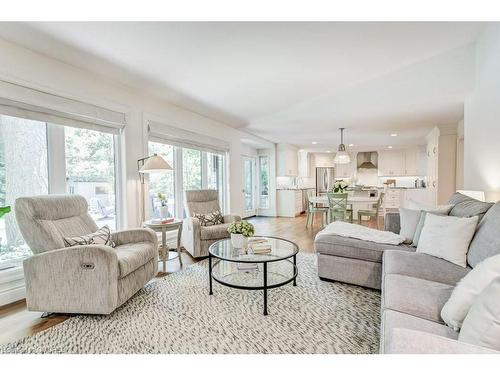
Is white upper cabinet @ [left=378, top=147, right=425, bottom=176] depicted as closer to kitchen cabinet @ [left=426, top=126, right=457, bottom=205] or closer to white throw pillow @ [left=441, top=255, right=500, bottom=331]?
kitchen cabinet @ [left=426, top=126, right=457, bottom=205]

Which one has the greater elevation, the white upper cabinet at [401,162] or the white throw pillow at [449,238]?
the white upper cabinet at [401,162]

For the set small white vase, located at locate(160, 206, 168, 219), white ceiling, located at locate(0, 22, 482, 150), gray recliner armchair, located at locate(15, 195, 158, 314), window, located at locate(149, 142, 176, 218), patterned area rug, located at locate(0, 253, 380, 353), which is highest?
white ceiling, located at locate(0, 22, 482, 150)

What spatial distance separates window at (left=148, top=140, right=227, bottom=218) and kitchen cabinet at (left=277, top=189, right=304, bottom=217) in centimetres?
277

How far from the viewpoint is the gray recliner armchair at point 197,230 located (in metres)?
3.57

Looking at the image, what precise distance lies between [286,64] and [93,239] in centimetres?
285

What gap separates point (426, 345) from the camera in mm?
936

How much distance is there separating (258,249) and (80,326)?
60.3 inches

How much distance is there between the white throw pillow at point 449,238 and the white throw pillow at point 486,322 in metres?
1.25

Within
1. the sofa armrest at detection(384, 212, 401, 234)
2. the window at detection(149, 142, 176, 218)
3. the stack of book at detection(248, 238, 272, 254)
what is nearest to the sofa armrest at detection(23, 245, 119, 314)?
the stack of book at detection(248, 238, 272, 254)

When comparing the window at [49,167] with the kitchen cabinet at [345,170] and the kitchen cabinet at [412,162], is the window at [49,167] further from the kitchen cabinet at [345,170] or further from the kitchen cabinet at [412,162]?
the kitchen cabinet at [412,162]

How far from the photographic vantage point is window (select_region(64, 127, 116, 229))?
119 inches

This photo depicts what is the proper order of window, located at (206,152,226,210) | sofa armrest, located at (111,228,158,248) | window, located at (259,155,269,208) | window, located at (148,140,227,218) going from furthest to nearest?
window, located at (259,155,269,208), window, located at (206,152,226,210), window, located at (148,140,227,218), sofa armrest, located at (111,228,158,248)

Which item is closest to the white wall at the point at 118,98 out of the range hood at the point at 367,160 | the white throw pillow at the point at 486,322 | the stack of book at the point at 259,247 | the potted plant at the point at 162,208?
the potted plant at the point at 162,208
